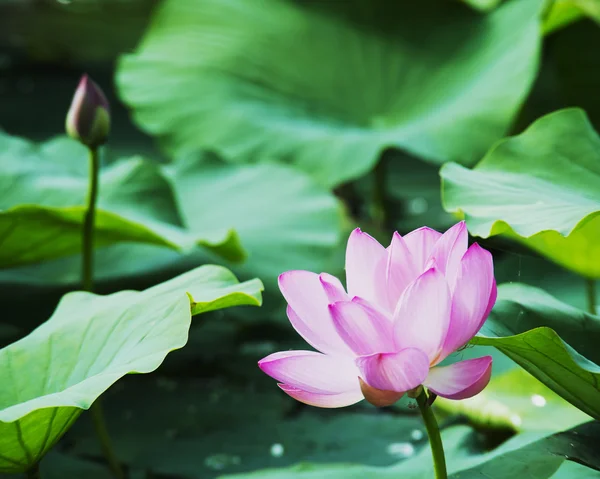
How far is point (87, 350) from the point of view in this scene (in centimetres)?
77

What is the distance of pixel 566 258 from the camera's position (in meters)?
1.09

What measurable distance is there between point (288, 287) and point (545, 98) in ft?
5.50

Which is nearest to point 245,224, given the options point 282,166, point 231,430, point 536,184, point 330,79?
point 282,166

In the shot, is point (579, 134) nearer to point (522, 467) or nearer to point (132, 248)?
point (522, 467)

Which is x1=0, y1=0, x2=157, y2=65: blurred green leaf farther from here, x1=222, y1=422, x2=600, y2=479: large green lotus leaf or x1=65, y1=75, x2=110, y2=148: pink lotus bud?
x1=222, y1=422, x2=600, y2=479: large green lotus leaf

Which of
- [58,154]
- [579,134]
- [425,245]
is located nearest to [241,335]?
[58,154]

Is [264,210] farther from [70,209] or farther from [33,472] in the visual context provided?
[33,472]

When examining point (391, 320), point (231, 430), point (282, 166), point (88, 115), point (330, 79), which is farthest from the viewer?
point (330, 79)

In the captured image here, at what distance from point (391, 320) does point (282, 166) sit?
39.2 inches

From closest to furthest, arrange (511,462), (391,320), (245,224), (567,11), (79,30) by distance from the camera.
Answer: (391,320)
(511,462)
(245,224)
(567,11)
(79,30)

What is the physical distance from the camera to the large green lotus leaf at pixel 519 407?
1018 millimetres

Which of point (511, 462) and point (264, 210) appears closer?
point (511, 462)

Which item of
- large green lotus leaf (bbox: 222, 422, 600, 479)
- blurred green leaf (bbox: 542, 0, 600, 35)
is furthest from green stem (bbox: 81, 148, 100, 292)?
blurred green leaf (bbox: 542, 0, 600, 35)

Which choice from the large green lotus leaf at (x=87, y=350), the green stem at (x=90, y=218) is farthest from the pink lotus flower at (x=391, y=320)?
the green stem at (x=90, y=218)
